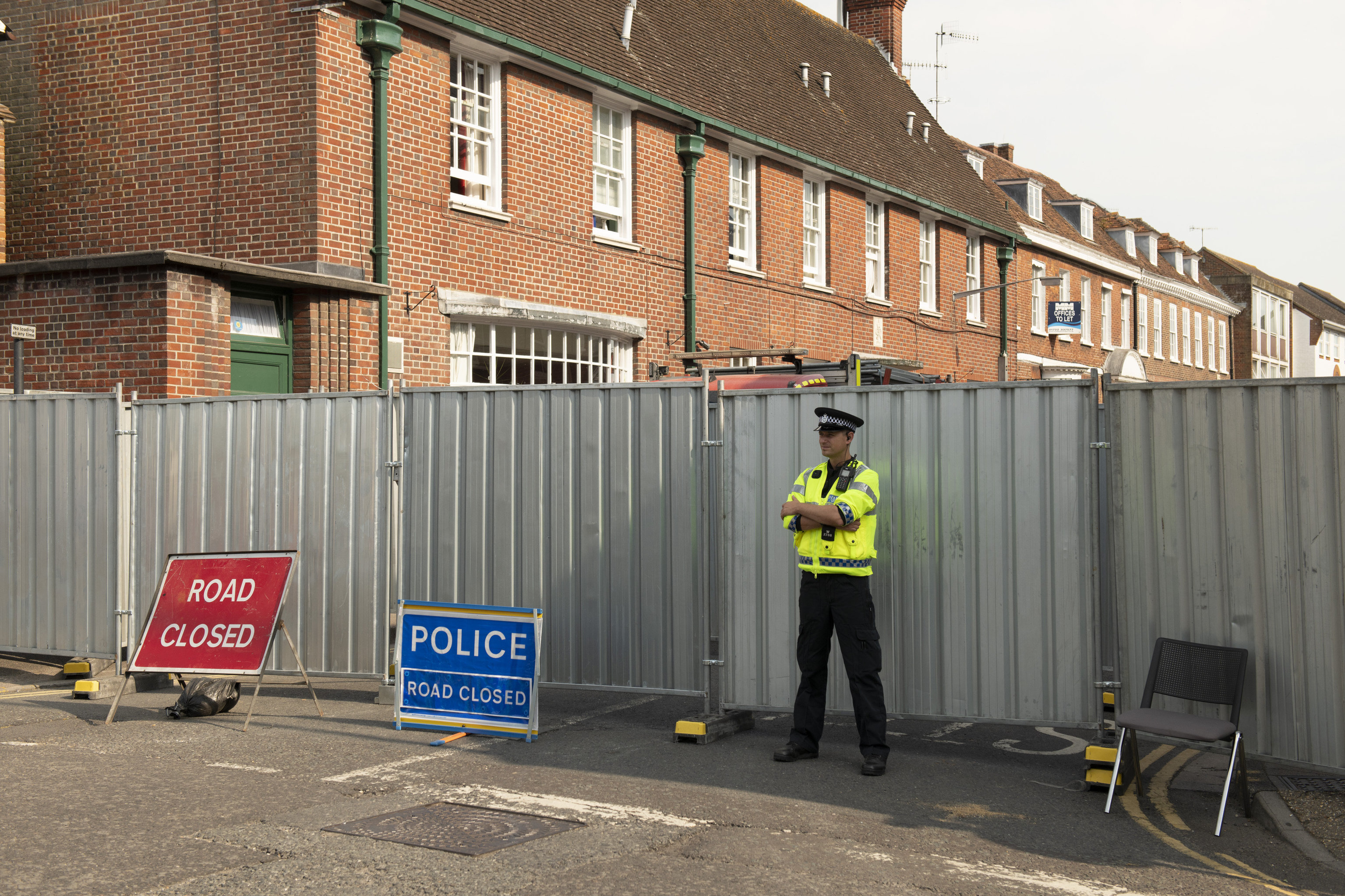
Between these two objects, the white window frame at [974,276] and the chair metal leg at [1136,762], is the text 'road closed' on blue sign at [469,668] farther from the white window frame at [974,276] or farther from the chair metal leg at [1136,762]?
the white window frame at [974,276]

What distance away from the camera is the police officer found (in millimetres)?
7254

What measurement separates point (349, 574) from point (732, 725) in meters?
2.96

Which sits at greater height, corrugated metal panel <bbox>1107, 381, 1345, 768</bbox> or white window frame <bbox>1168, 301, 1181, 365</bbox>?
white window frame <bbox>1168, 301, 1181, 365</bbox>

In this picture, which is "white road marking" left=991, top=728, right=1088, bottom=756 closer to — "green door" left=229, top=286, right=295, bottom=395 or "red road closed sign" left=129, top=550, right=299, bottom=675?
"red road closed sign" left=129, top=550, right=299, bottom=675

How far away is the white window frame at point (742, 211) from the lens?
2097 cm

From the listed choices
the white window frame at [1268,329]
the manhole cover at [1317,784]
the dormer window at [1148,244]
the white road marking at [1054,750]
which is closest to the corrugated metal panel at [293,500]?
the white road marking at [1054,750]

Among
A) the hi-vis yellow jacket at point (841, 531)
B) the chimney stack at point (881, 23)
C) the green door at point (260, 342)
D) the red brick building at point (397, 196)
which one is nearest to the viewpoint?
the hi-vis yellow jacket at point (841, 531)

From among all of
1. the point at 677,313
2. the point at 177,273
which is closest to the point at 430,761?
the point at 177,273

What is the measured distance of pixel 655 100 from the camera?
723 inches

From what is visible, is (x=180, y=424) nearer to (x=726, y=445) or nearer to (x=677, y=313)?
(x=726, y=445)

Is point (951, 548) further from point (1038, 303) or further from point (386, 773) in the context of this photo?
point (1038, 303)

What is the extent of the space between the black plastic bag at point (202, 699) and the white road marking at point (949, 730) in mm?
4668

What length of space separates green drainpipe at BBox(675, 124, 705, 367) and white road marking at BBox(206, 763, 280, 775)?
12.7m

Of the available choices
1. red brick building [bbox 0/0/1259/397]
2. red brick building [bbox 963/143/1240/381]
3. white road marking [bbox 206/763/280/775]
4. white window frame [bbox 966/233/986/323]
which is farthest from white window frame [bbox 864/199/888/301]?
white road marking [bbox 206/763/280/775]
